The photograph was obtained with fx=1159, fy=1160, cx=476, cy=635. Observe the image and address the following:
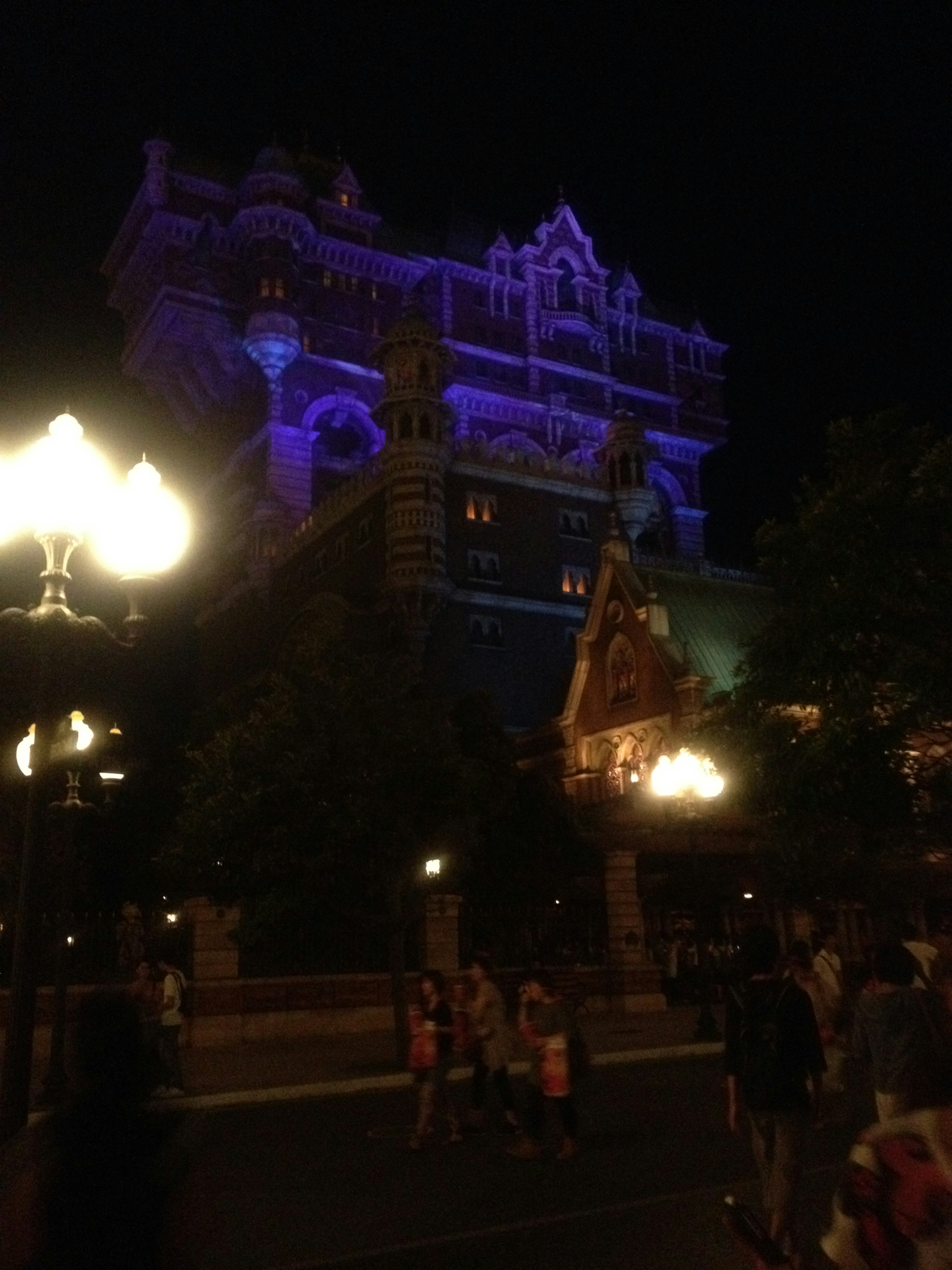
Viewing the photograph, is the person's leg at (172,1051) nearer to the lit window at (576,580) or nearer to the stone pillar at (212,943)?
the stone pillar at (212,943)

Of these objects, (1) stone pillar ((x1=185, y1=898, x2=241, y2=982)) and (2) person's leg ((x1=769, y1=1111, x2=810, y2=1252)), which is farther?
(1) stone pillar ((x1=185, y1=898, x2=241, y2=982))

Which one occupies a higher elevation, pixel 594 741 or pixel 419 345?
pixel 419 345

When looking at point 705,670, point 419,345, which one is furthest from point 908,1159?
point 419,345

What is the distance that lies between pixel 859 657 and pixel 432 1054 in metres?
13.7

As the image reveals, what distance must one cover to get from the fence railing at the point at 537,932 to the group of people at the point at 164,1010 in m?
10.0

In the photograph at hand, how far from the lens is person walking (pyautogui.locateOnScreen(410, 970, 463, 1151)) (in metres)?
12.1

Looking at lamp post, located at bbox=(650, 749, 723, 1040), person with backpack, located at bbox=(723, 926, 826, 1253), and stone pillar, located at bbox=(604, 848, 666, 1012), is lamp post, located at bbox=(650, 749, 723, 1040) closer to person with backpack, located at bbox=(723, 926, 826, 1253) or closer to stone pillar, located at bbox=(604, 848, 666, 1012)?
stone pillar, located at bbox=(604, 848, 666, 1012)

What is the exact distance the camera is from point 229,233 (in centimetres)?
7094

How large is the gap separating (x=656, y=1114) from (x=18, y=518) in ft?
32.2

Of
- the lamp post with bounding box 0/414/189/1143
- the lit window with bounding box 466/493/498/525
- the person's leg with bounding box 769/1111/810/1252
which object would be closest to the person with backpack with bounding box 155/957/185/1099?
the lamp post with bounding box 0/414/189/1143

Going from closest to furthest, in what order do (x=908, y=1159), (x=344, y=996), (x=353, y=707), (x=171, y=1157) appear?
(x=908, y=1159) < (x=171, y=1157) < (x=353, y=707) < (x=344, y=996)

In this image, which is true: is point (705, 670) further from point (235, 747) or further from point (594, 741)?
point (235, 747)

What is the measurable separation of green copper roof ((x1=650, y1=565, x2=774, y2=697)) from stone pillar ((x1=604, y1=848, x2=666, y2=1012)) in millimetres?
12285

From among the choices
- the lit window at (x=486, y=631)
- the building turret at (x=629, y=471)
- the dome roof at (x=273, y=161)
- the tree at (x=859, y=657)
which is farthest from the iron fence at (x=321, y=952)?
the dome roof at (x=273, y=161)
